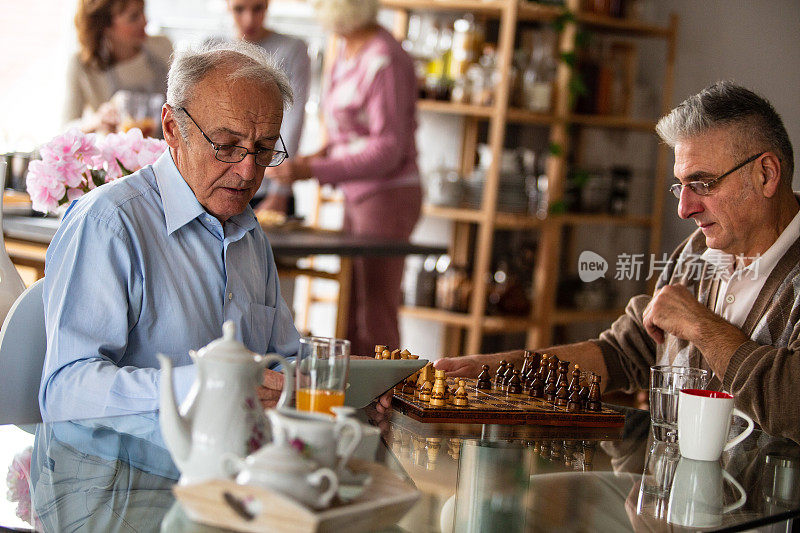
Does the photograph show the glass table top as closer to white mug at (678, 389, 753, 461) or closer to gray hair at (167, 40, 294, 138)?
white mug at (678, 389, 753, 461)

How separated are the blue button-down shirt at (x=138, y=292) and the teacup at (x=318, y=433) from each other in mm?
397

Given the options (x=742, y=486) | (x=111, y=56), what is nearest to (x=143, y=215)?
(x=742, y=486)

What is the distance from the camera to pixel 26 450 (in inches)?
49.2

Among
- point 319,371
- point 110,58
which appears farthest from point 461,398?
point 110,58

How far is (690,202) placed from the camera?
1.87 m

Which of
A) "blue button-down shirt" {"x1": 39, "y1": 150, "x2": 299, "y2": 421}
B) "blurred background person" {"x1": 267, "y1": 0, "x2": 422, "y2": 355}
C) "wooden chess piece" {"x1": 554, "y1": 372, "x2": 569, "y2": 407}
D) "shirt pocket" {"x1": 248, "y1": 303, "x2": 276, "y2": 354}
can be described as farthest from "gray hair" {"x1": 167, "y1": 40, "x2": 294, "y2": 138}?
"blurred background person" {"x1": 267, "y1": 0, "x2": 422, "y2": 355}

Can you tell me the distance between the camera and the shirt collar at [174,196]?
161cm

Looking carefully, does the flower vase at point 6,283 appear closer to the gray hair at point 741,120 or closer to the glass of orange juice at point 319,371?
the glass of orange juice at point 319,371

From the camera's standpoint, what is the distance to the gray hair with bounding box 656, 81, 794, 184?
181 centimetres

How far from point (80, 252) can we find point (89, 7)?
2.48 m

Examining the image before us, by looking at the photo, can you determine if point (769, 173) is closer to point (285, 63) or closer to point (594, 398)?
point (594, 398)

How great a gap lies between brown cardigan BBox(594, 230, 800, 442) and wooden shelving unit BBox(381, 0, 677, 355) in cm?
223

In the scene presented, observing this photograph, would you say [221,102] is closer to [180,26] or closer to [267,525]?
[267,525]

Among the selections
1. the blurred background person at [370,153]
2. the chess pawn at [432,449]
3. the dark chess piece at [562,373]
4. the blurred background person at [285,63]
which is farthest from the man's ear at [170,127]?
the blurred background person at [285,63]
